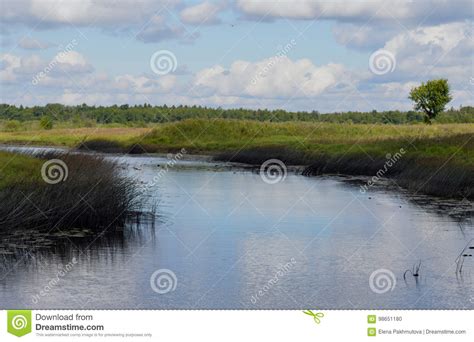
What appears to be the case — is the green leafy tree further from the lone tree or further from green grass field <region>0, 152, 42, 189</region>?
green grass field <region>0, 152, 42, 189</region>

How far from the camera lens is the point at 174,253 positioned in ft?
51.4

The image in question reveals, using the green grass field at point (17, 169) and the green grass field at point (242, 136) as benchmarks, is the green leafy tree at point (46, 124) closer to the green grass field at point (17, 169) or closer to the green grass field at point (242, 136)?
the green grass field at point (242, 136)

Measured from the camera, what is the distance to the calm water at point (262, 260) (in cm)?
1212

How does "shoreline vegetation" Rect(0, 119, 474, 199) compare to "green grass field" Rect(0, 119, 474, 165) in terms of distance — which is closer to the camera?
"shoreline vegetation" Rect(0, 119, 474, 199)

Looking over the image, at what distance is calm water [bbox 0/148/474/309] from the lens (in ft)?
39.8

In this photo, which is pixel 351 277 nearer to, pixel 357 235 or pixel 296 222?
pixel 357 235

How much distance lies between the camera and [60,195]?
1619 centimetres

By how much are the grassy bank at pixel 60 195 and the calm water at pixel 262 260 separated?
0.72 meters

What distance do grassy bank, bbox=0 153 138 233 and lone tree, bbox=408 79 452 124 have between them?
63644mm
